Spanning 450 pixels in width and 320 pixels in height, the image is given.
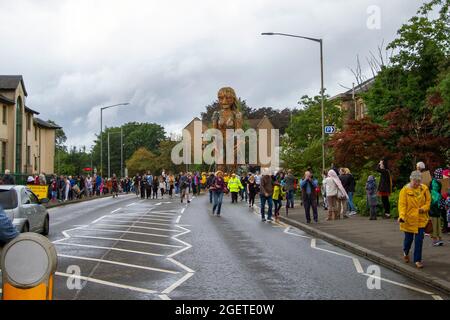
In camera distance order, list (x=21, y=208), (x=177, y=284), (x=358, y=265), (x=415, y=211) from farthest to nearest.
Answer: (x=21, y=208) → (x=358, y=265) → (x=415, y=211) → (x=177, y=284)

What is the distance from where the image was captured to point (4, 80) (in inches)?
1928

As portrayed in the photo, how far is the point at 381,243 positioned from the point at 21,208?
8088 millimetres

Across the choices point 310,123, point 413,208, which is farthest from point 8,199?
point 310,123

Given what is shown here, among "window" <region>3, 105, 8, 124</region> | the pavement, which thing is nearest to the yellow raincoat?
the pavement

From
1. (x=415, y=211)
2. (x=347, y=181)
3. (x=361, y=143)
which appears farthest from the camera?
(x=347, y=181)

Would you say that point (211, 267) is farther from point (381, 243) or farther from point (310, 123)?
point (310, 123)

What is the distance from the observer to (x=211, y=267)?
10484 mm

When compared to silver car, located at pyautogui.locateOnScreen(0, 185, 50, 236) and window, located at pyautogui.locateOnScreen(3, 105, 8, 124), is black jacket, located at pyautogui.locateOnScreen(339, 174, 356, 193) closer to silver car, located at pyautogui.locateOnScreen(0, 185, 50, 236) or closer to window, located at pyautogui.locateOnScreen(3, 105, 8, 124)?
silver car, located at pyautogui.locateOnScreen(0, 185, 50, 236)

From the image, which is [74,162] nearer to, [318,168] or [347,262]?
[318,168]

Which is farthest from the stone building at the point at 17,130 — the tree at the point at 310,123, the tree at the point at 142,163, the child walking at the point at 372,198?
the tree at the point at 142,163

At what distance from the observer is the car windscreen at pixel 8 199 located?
13.5 meters

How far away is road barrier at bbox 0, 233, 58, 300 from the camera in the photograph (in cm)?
474

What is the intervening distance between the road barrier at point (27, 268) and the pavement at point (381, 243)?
5.73m
